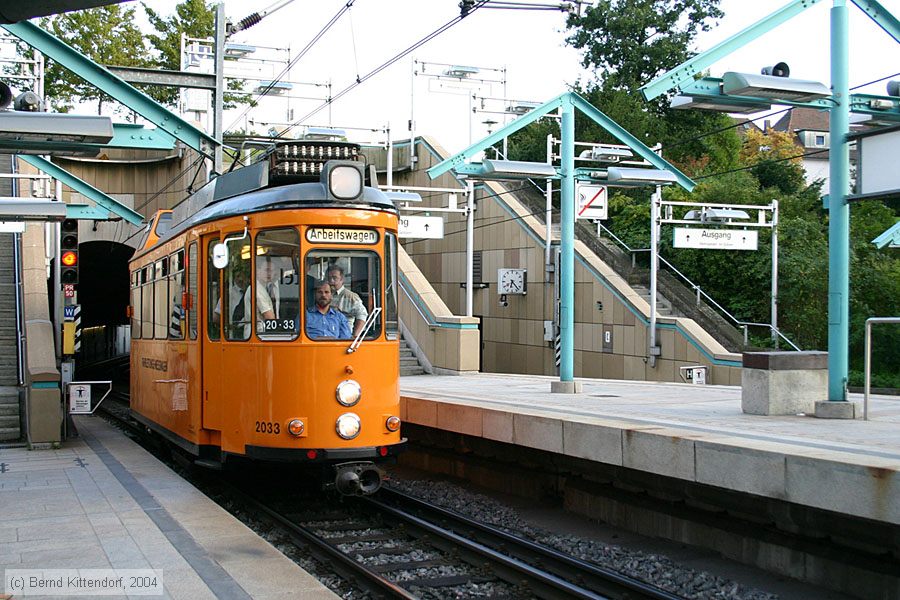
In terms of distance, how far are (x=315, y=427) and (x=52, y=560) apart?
9.36 feet

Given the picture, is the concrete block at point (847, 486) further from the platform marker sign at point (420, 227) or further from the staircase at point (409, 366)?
the staircase at point (409, 366)

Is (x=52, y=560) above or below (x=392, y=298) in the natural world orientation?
below

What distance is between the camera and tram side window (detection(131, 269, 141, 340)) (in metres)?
15.7

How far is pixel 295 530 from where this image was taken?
10.1 m

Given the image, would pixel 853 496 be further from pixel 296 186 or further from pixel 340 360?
pixel 296 186

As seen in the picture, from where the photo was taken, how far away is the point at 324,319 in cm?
997

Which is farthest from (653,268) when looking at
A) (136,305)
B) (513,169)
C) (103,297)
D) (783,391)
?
(103,297)

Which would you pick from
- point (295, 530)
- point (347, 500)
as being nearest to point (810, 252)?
point (347, 500)

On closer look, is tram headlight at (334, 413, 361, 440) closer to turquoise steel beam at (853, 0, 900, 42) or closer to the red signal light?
turquoise steel beam at (853, 0, 900, 42)

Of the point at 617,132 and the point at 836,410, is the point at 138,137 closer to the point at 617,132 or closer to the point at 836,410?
the point at 617,132

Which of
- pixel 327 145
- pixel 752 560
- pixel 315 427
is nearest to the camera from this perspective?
pixel 752 560

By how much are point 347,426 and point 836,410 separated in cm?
538

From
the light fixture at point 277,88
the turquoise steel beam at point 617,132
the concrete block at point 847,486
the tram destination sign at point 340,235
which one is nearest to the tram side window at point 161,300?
the tram destination sign at point 340,235

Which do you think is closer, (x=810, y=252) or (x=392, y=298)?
(x=392, y=298)
